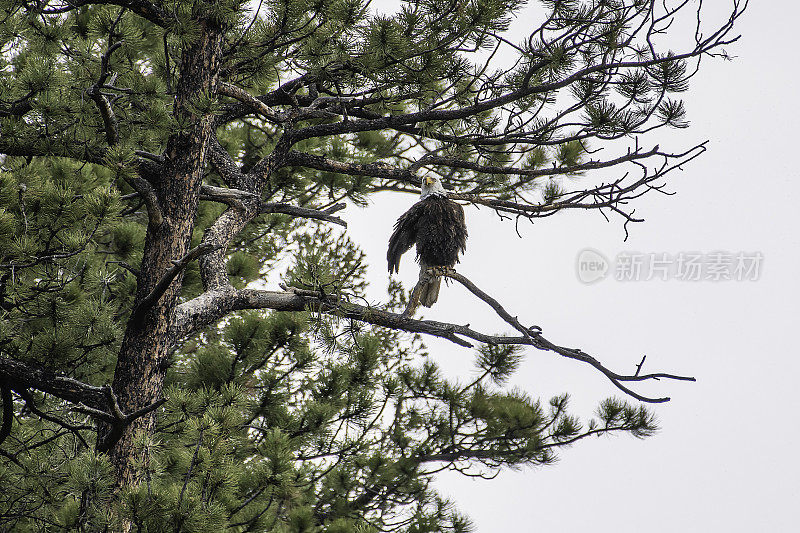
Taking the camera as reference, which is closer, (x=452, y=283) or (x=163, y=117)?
(x=163, y=117)

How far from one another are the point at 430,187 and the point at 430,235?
273mm

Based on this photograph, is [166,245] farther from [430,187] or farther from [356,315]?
[430,187]

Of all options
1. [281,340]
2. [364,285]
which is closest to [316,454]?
[281,340]

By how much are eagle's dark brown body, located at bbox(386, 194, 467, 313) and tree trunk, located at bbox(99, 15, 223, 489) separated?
42.2 inches

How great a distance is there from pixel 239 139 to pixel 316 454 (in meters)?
2.32

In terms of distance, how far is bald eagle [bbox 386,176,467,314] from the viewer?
140 inches

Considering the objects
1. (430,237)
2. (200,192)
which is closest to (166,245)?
(200,192)

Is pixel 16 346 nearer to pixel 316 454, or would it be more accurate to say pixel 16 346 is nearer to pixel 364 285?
pixel 316 454

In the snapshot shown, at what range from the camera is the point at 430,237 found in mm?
3537

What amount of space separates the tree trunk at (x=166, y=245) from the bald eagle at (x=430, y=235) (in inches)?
42.4

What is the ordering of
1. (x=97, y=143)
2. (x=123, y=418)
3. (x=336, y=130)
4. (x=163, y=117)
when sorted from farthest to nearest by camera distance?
(x=336, y=130)
(x=97, y=143)
(x=163, y=117)
(x=123, y=418)

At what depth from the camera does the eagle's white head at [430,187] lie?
3.60m

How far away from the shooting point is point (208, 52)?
9.84 ft

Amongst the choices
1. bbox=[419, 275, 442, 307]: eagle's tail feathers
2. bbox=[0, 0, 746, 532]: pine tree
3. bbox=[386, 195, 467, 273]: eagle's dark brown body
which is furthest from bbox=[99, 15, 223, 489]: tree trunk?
bbox=[419, 275, 442, 307]: eagle's tail feathers
